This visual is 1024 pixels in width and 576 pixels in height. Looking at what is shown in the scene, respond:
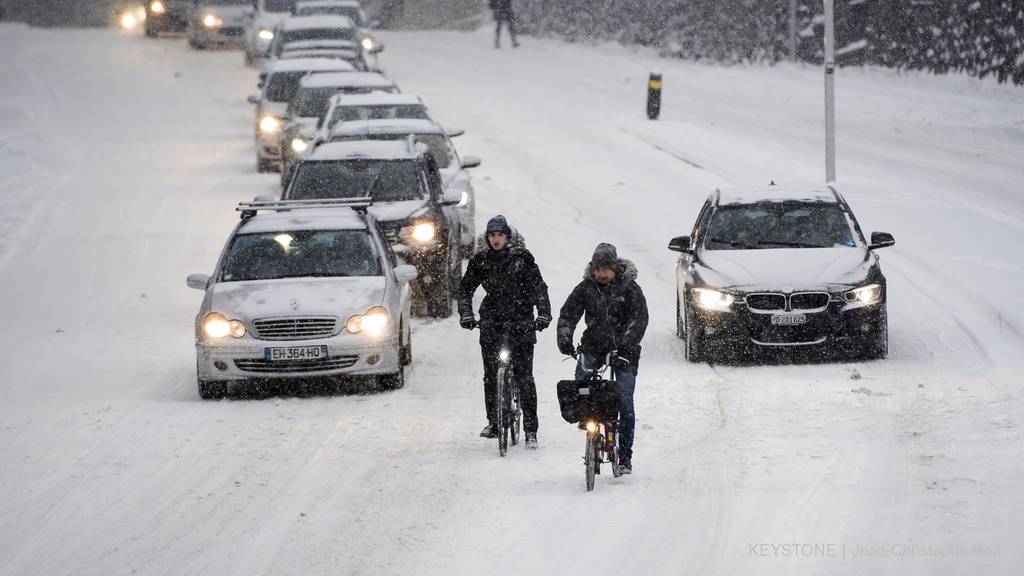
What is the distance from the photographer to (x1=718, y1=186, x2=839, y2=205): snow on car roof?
16781 millimetres

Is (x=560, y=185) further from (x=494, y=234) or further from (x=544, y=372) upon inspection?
(x=494, y=234)

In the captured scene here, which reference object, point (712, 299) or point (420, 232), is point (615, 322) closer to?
point (712, 299)

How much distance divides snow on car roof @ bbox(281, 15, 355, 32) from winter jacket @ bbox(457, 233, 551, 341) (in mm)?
28593

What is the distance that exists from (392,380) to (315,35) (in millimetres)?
25739

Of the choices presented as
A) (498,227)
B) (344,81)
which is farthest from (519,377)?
(344,81)

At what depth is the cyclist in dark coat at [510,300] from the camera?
39.4 feet

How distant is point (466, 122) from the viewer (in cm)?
3709

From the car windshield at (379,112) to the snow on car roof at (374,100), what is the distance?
8 cm

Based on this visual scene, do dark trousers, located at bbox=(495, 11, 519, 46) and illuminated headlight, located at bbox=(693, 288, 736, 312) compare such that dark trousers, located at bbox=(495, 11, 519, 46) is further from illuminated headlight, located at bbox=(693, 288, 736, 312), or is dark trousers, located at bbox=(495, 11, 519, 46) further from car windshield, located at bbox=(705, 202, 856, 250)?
illuminated headlight, located at bbox=(693, 288, 736, 312)

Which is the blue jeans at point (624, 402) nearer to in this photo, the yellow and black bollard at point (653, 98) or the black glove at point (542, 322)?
the black glove at point (542, 322)

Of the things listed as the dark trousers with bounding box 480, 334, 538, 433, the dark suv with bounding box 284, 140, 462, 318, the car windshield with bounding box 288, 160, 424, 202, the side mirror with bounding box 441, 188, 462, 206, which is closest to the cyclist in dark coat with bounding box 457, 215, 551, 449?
the dark trousers with bounding box 480, 334, 538, 433

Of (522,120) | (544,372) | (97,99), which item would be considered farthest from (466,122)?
(544,372)

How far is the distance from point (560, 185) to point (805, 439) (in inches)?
656

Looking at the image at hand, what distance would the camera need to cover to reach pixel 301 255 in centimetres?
1580
